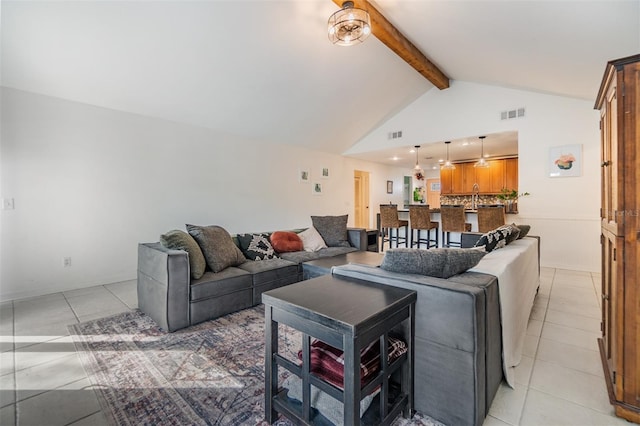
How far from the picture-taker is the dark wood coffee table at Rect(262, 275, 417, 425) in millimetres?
1001

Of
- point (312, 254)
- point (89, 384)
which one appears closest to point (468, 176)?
point (312, 254)

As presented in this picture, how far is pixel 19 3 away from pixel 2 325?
2.81 metres

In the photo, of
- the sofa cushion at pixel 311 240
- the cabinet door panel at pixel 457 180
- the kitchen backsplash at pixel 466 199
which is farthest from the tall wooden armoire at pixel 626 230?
the cabinet door panel at pixel 457 180

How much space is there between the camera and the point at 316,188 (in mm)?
6824

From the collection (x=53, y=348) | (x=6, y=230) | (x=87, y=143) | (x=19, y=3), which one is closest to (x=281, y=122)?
(x=87, y=143)

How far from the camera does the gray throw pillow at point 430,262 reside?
147cm

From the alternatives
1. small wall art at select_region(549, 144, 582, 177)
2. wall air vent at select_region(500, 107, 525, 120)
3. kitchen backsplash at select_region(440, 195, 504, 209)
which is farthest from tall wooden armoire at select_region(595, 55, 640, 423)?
kitchen backsplash at select_region(440, 195, 504, 209)

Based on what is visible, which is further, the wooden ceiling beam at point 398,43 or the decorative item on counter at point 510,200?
the decorative item on counter at point 510,200

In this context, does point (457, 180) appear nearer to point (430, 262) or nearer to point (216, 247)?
point (216, 247)

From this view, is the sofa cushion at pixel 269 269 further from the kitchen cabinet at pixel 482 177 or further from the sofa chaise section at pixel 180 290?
the kitchen cabinet at pixel 482 177

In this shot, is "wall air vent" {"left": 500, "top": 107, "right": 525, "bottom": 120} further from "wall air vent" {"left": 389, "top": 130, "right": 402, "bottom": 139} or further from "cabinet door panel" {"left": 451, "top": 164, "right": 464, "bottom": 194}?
"cabinet door panel" {"left": 451, "top": 164, "right": 464, "bottom": 194}

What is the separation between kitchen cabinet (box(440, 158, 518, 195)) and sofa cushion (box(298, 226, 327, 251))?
5.70 metres

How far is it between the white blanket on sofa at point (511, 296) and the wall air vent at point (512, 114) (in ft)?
12.4

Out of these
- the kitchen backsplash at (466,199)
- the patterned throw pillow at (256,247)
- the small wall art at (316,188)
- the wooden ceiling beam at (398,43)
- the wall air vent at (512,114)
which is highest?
the wooden ceiling beam at (398,43)
